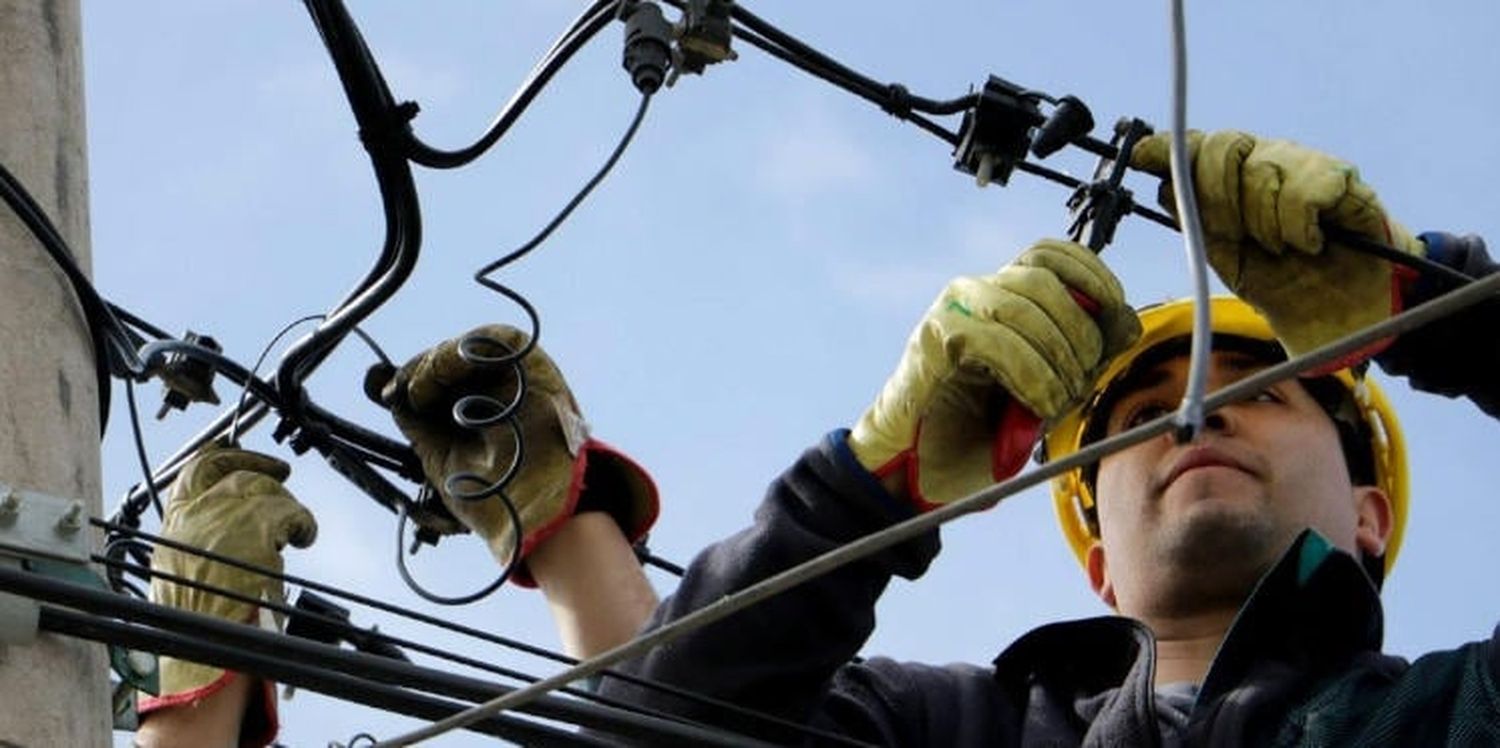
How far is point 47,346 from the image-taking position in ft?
12.4

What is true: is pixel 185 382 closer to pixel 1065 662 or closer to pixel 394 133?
pixel 394 133

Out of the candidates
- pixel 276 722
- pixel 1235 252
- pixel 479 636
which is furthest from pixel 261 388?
pixel 1235 252

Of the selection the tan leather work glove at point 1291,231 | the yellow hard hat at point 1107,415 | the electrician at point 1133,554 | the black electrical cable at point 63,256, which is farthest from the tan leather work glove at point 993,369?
the black electrical cable at point 63,256

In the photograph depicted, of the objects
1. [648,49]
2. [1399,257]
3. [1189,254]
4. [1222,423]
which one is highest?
[648,49]

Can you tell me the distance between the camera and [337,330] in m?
5.36

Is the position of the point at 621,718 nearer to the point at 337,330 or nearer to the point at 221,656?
the point at 221,656

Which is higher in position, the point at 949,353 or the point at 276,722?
the point at 276,722

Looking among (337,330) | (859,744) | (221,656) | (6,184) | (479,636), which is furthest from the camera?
(337,330)

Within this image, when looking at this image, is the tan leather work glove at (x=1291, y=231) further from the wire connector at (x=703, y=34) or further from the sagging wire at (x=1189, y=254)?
the sagging wire at (x=1189, y=254)

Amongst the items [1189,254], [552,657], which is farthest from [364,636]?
[1189,254]

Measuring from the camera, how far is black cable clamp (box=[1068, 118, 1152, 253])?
4.50 metres

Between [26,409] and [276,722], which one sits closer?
[26,409]

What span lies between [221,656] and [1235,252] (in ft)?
5.78

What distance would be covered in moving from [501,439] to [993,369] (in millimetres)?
1352
